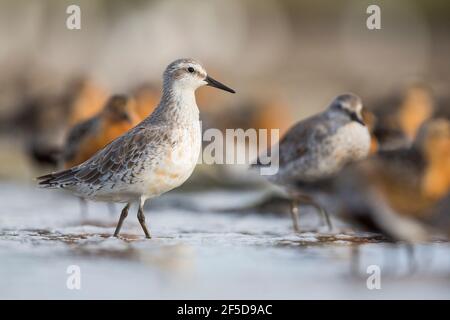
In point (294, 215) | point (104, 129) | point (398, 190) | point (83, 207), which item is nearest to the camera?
point (398, 190)

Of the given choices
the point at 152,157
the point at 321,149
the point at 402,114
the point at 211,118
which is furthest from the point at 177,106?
the point at 211,118

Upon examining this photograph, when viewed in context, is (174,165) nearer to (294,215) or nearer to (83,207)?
(294,215)

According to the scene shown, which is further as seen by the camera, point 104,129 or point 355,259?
point 104,129

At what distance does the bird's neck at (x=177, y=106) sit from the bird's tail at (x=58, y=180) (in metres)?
0.97

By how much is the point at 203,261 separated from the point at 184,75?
1.88m

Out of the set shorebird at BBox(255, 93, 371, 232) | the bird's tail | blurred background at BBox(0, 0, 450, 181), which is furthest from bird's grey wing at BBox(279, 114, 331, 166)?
blurred background at BBox(0, 0, 450, 181)

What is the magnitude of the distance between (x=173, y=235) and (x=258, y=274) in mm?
1733

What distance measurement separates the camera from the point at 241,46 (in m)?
22.2

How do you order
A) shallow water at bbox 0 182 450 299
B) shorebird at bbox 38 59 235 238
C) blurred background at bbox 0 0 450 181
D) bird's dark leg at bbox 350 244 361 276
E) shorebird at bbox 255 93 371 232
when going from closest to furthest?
shallow water at bbox 0 182 450 299 < bird's dark leg at bbox 350 244 361 276 < shorebird at bbox 38 59 235 238 < shorebird at bbox 255 93 371 232 < blurred background at bbox 0 0 450 181

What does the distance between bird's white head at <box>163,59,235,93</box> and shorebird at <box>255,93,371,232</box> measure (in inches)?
59.3

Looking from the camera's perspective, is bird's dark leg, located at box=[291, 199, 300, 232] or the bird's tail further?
bird's dark leg, located at box=[291, 199, 300, 232]

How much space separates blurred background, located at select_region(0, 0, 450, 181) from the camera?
1934cm

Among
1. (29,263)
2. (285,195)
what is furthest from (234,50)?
(29,263)

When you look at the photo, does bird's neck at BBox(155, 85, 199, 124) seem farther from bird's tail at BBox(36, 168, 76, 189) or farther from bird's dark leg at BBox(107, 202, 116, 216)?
bird's dark leg at BBox(107, 202, 116, 216)
